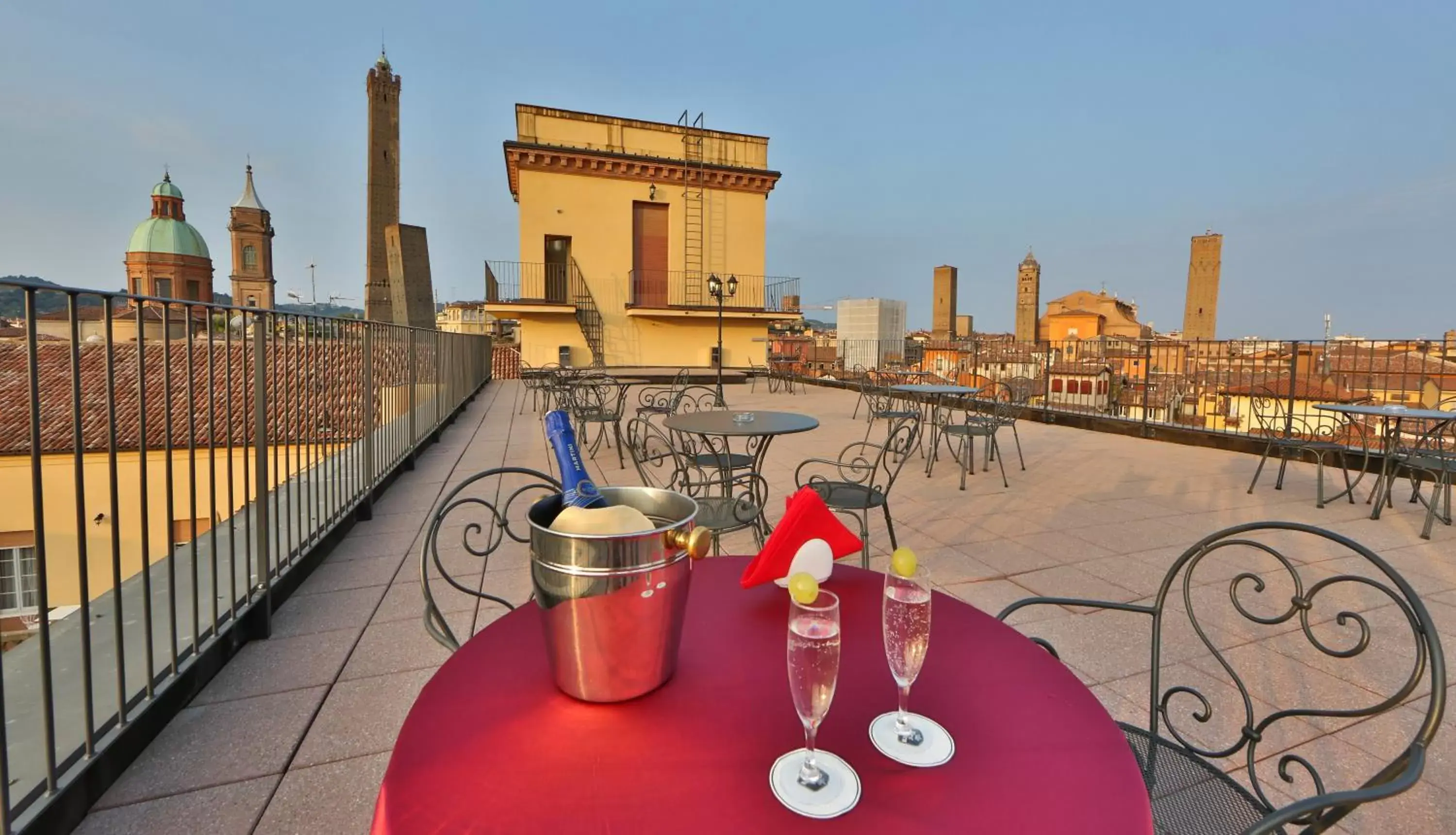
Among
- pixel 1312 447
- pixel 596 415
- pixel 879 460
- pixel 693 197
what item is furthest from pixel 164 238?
pixel 1312 447

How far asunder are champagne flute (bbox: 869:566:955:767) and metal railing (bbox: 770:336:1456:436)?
5.29 metres

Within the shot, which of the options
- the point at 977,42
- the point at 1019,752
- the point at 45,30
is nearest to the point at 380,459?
the point at 1019,752

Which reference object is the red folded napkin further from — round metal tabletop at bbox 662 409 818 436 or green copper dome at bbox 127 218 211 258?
green copper dome at bbox 127 218 211 258

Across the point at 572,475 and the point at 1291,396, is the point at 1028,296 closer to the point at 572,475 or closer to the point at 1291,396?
the point at 1291,396

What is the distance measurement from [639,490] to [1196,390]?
30.9ft

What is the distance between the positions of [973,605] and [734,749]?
154 cm

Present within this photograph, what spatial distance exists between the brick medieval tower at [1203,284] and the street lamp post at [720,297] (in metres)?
40.8

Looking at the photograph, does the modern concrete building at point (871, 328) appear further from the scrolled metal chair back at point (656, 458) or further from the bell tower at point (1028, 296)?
the bell tower at point (1028, 296)

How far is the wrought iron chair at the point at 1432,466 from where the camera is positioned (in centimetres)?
355

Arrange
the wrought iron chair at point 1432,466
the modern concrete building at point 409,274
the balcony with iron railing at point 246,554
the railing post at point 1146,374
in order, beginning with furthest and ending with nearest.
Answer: the modern concrete building at point 409,274, the railing post at point 1146,374, the wrought iron chair at point 1432,466, the balcony with iron railing at point 246,554

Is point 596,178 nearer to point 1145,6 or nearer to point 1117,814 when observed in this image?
point 1145,6

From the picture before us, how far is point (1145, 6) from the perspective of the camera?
46.1ft

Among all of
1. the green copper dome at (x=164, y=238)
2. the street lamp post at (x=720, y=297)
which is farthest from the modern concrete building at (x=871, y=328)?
the green copper dome at (x=164, y=238)

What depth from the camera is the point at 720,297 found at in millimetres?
10516
